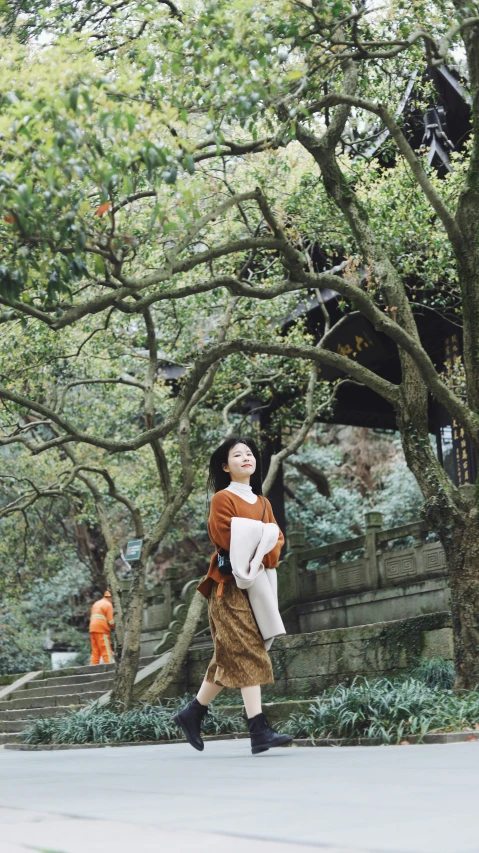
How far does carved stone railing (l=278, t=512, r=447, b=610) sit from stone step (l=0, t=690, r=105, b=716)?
130 inches

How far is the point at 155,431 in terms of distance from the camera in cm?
920

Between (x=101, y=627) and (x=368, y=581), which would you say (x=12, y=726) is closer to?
(x=101, y=627)

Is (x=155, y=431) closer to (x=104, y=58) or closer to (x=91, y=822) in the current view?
(x=104, y=58)

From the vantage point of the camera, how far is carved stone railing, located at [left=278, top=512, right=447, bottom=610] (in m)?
13.2

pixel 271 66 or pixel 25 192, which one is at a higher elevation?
pixel 271 66

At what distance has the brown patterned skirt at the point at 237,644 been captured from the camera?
5.47m

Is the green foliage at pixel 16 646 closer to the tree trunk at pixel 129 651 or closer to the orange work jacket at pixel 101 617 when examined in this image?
the orange work jacket at pixel 101 617

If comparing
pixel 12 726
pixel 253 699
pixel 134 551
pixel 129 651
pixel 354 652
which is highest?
pixel 134 551

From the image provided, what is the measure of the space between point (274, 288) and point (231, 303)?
4.63 m

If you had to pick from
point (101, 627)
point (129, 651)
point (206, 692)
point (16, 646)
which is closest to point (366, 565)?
point (129, 651)

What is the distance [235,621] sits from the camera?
5.54 m

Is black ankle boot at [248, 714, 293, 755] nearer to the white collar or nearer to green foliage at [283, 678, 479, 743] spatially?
green foliage at [283, 678, 479, 743]

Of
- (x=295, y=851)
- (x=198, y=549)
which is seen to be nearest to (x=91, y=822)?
(x=295, y=851)

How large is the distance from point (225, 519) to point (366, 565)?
9046mm
